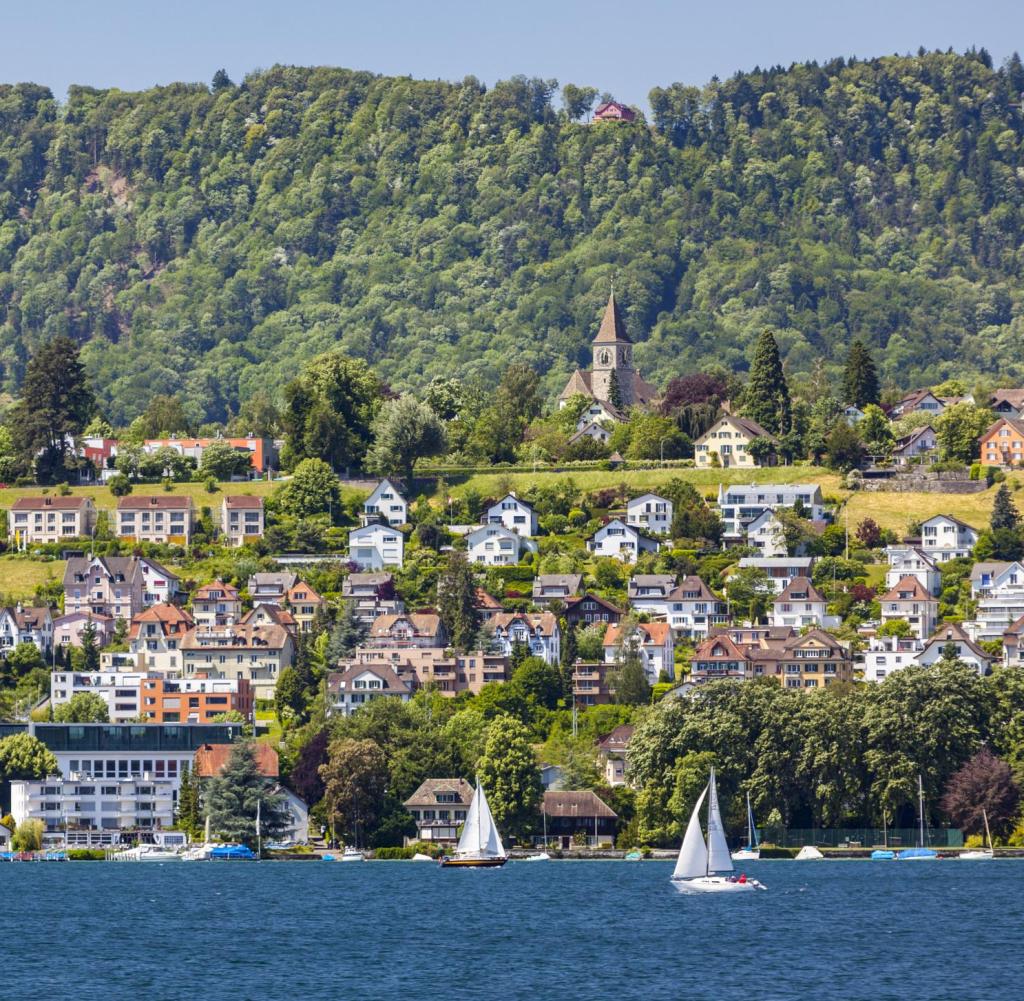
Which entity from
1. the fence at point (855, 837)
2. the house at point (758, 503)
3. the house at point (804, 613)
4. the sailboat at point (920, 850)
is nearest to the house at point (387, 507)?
the house at point (758, 503)

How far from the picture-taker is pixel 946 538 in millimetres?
164500

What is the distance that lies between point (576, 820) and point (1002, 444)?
63725 mm

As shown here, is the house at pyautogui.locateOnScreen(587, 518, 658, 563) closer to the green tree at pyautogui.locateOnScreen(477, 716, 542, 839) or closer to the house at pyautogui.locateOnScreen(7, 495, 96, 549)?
the house at pyautogui.locateOnScreen(7, 495, 96, 549)

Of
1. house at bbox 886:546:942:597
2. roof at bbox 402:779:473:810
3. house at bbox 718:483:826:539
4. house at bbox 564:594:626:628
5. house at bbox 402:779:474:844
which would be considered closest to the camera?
roof at bbox 402:779:473:810

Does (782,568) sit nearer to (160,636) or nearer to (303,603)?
(303,603)

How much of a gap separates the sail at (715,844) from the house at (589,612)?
46.5m

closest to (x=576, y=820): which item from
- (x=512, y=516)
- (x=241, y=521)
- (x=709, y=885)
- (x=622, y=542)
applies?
(x=709, y=885)

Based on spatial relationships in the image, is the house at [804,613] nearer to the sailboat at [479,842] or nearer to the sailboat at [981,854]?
the sailboat at [981,854]

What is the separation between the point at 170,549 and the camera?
565 feet

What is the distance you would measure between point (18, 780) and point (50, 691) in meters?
16.6

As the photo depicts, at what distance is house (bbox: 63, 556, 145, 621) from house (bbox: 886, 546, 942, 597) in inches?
1791

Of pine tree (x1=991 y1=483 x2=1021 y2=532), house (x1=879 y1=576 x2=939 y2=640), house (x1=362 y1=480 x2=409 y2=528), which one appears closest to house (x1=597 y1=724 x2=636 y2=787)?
house (x1=879 y1=576 x2=939 y2=640)

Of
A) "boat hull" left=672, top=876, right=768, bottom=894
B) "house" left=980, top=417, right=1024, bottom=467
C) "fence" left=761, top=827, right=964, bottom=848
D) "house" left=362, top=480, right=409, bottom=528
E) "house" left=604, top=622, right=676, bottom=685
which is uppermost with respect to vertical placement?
"house" left=980, top=417, right=1024, bottom=467

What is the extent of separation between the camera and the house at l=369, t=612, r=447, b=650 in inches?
5969
